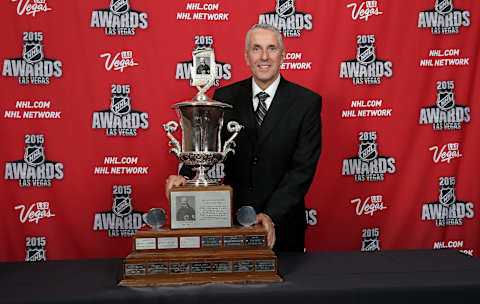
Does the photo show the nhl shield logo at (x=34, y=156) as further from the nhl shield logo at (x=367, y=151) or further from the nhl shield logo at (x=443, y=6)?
the nhl shield logo at (x=443, y=6)

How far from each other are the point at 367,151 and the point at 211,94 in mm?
1255

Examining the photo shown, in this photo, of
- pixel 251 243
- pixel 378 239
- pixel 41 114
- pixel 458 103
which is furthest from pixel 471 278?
pixel 41 114

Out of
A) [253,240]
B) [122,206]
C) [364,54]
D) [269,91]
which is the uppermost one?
[364,54]

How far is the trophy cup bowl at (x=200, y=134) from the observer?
150 cm

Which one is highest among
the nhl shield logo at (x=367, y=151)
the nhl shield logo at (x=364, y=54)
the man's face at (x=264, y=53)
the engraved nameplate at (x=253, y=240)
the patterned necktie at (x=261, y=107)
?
the nhl shield logo at (x=364, y=54)

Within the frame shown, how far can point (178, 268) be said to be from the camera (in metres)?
1.26

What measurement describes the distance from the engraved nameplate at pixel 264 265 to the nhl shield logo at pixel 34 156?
2.14 m

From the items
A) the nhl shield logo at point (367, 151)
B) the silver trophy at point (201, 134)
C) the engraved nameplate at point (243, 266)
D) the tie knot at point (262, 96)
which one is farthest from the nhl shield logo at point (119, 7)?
the engraved nameplate at point (243, 266)

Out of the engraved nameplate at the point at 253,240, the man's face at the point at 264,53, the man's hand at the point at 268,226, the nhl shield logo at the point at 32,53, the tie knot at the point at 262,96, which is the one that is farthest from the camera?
the nhl shield logo at the point at 32,53

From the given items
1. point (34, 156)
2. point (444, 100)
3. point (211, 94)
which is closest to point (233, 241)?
point (211, 94)

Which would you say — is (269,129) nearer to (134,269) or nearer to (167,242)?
(167,242)

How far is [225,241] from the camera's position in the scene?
4.37ft

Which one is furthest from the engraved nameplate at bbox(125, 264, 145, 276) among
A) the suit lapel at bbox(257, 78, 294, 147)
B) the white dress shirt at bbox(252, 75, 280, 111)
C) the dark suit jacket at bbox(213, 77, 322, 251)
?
the white dress shirt at bbox(252, 75, 280, 111)

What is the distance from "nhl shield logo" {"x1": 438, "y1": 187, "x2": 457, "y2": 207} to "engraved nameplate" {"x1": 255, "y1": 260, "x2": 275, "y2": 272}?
2206 mm
